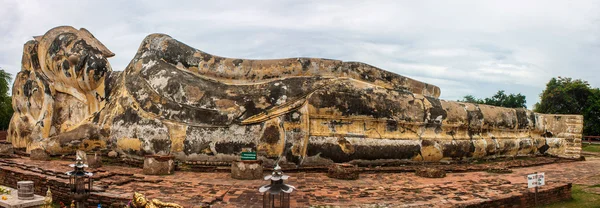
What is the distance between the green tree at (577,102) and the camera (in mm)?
24297

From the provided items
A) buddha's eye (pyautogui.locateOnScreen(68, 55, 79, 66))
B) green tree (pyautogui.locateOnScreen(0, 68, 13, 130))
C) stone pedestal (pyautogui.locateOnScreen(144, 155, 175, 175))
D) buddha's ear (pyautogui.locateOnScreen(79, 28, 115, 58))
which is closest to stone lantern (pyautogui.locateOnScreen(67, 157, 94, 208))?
stone pedestal (pyautogui.locateOnScreen(144, 155, 175, 175))

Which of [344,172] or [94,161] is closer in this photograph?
[344,172]

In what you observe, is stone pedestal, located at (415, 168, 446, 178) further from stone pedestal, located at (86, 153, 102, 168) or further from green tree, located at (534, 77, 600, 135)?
green tree, located at (534, 77, 600, 135)

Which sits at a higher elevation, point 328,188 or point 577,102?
point 577,102

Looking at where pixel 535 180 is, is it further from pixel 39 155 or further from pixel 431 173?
pixel 39 155

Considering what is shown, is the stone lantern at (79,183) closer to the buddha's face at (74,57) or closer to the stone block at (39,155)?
the stone block at (39,155)

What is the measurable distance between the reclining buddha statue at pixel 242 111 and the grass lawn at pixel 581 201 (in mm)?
2666

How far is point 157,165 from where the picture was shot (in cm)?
771

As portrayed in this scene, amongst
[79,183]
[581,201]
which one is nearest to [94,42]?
[79,183]

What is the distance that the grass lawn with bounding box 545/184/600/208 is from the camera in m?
6.45

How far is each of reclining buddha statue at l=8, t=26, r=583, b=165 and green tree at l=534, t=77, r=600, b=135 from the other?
16283mm

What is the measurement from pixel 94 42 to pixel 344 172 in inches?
282

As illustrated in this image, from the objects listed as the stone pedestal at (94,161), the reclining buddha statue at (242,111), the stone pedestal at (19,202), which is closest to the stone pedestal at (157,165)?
the reclining buddha statue at (242,111)

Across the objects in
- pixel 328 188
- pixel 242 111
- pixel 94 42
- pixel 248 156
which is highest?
pixel 94 42
